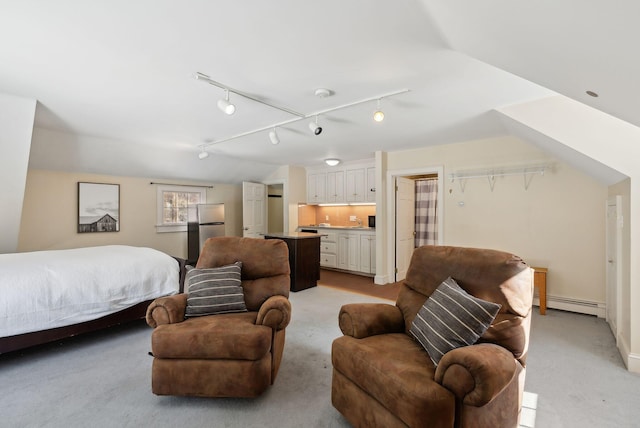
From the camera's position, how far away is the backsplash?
678cm

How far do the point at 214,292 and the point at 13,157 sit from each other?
3.08m

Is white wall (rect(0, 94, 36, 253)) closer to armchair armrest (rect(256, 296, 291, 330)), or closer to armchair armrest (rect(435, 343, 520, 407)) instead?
armchair armrest (rect(256, 296, 291, 330))

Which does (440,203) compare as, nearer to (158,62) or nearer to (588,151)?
(588,151)

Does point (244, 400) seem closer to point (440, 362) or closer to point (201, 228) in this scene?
point (440, 362)

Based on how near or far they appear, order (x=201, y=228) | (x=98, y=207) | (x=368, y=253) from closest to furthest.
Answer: (x=98, y=207) → (x=368, y=253) → (x=201, y=228)

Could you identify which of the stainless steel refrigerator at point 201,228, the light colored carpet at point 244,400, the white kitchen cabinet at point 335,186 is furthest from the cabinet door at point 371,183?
the light colored carpet at point 244,400

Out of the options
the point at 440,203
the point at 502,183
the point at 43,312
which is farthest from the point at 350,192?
the point at 43,312

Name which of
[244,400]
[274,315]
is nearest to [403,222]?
[274,315]

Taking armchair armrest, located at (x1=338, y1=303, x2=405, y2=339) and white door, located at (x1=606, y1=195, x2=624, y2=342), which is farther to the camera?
white door, located at (x1=606, y1=195, x2=624, y2=342)

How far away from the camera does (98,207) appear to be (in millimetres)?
5270

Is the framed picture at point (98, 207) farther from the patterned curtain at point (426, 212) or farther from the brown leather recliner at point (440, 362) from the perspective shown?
the patterned curtain at point (426, 212)

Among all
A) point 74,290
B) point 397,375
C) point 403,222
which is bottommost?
point 397,375

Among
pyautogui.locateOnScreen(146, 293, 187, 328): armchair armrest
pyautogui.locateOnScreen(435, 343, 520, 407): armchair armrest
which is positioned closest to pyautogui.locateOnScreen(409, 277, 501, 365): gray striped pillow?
pyautogui.locateOnScreen(435, 343, 520, 407): armchair armrest

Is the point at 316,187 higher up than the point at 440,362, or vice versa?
the point at 316,187
